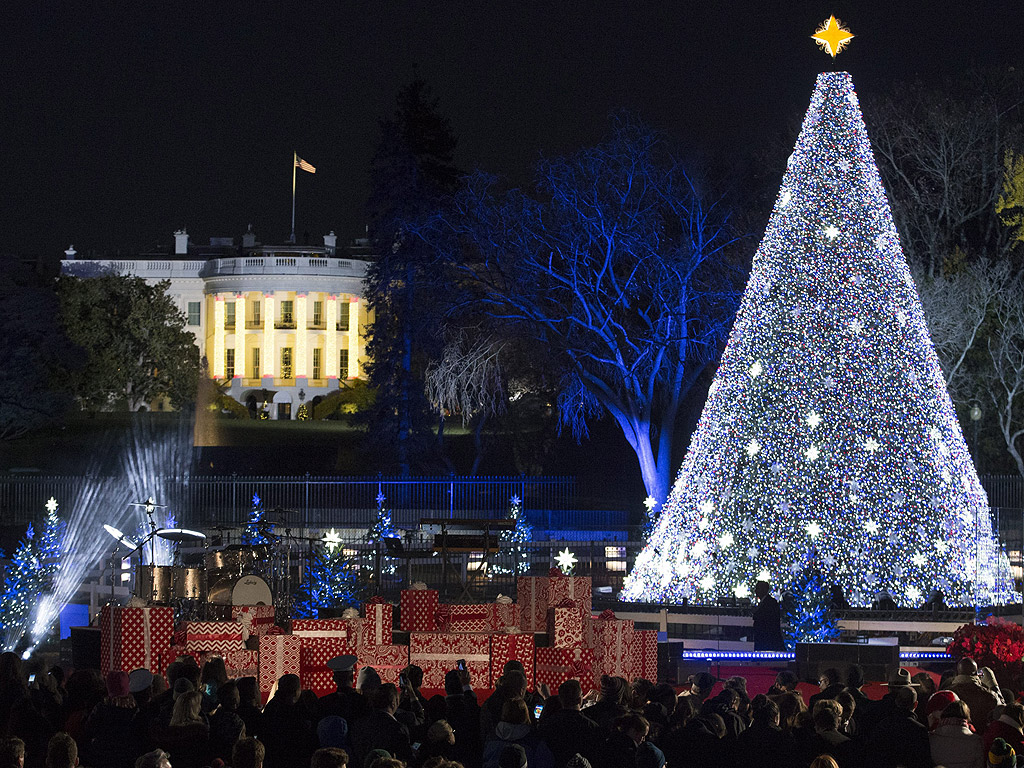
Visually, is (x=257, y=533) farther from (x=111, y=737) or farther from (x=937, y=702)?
(x=937, y=702)

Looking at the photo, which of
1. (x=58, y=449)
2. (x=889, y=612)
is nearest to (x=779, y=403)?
(x=889, y=612)

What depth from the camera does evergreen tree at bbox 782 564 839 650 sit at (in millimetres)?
16969

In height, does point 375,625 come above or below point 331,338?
below

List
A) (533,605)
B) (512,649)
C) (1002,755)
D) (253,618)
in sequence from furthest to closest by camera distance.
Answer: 1. (533,605)
2. (253,618)
3. (512,649)
4. (1002,755)

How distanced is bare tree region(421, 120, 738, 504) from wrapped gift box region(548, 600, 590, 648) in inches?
862

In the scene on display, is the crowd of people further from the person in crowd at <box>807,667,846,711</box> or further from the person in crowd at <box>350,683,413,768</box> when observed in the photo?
the person in crowd at <box>807,667,846,711</box>

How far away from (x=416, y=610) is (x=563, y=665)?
2.09 metres

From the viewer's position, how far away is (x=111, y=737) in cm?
841

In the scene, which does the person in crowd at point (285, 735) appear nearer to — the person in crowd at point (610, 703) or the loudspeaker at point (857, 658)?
the person in crowd at point (610, 703)

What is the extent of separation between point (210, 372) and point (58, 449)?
4192 centimetres

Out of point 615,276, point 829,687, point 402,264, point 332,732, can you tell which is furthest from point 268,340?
point 332,732

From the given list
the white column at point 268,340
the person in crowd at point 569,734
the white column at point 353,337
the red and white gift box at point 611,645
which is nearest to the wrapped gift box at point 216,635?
the red and white gift box at point 611,645

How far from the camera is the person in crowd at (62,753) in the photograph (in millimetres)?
7336

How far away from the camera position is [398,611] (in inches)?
626
